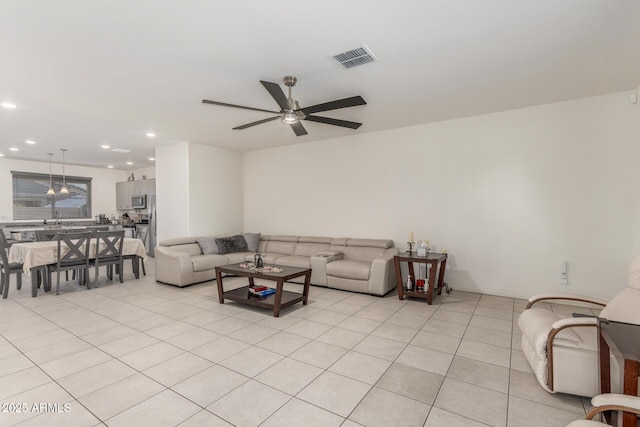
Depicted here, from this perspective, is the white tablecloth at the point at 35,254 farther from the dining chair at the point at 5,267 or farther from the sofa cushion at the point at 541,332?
the sofa cushion at the point at 541,332

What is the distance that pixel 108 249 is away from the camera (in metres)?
5.34

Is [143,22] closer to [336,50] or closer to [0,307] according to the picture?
[336,50]

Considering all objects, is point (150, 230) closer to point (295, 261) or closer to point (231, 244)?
point (231, 244)

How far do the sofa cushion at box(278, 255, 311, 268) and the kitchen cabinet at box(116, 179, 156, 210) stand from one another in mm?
5321

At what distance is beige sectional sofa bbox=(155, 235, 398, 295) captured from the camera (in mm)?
4836

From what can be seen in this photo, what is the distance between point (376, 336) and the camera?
3232mm

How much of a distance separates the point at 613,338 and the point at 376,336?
1968mm

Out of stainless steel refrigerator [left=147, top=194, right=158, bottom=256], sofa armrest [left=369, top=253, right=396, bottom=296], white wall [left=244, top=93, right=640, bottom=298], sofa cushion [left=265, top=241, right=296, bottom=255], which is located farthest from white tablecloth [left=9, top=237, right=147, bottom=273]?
sofa armrest [left=369, top=253, right=396, bottom=296]

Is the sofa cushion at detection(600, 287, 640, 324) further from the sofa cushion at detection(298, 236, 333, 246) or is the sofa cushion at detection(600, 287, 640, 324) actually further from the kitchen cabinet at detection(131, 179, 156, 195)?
the kitchen cabinet at detection(131, 179, 156, 195)

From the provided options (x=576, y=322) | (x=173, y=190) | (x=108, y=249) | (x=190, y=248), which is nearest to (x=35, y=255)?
(x=108, y=249)

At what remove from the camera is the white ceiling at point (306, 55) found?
2.27 metres

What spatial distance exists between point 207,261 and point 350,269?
2.62 meters

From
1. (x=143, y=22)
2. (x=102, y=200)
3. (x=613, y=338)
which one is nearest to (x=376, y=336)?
(x=613, y=338)

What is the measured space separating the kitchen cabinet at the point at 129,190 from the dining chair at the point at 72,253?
3.99 metres
